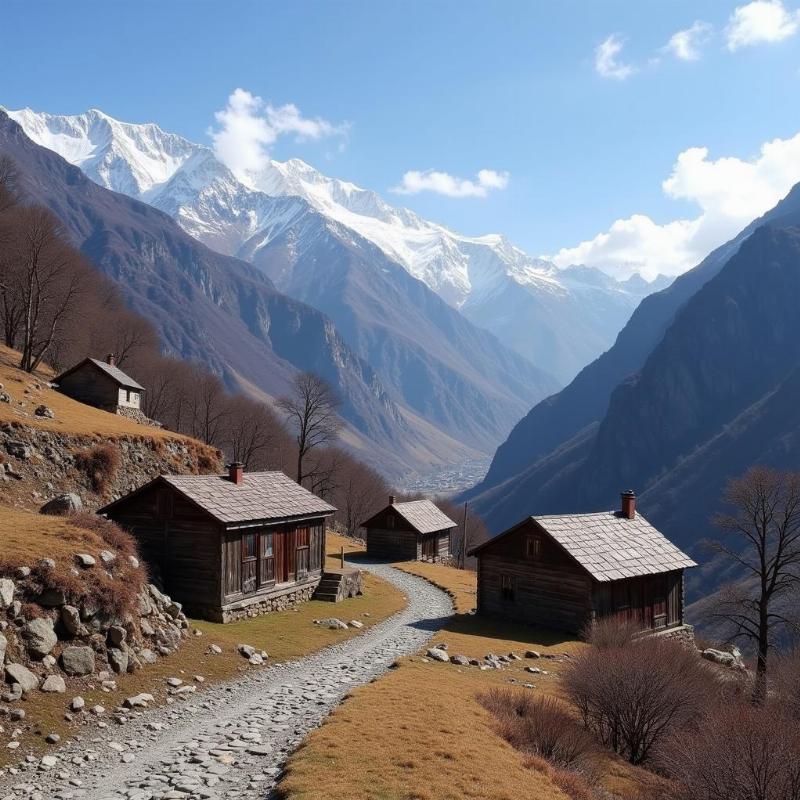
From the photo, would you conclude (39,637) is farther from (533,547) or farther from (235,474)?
(533,547)

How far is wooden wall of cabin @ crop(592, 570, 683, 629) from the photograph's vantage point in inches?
1540

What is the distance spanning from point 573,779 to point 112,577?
15294 mm

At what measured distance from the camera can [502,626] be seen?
133 feet

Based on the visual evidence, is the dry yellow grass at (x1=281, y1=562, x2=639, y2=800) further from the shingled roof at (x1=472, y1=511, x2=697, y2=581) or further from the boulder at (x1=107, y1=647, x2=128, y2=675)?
the shingled roof at (x1=472, y1=511, x2=697, y2=581)

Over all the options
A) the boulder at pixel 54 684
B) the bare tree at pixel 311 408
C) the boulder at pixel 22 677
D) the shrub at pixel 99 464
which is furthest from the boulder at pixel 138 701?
the bare tree at pixel 311 408

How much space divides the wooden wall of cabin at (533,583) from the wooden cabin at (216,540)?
1198cm

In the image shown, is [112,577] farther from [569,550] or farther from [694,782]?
[569,550]

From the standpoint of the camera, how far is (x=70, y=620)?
21.1 meters

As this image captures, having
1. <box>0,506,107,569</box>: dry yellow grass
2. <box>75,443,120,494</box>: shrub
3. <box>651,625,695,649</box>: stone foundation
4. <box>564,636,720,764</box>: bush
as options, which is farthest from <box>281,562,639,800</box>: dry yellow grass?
<box>75,443,120,494</box>: shrub

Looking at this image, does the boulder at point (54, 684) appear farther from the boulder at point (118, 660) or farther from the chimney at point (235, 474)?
the chimney at point (235, 474)

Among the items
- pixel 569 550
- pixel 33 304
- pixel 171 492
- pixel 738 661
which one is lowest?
pixel 738 661

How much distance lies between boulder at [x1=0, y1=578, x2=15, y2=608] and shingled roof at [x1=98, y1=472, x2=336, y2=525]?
1221 cm

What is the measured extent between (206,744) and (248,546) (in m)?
16.6

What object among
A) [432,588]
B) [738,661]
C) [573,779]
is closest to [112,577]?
[573,779]
